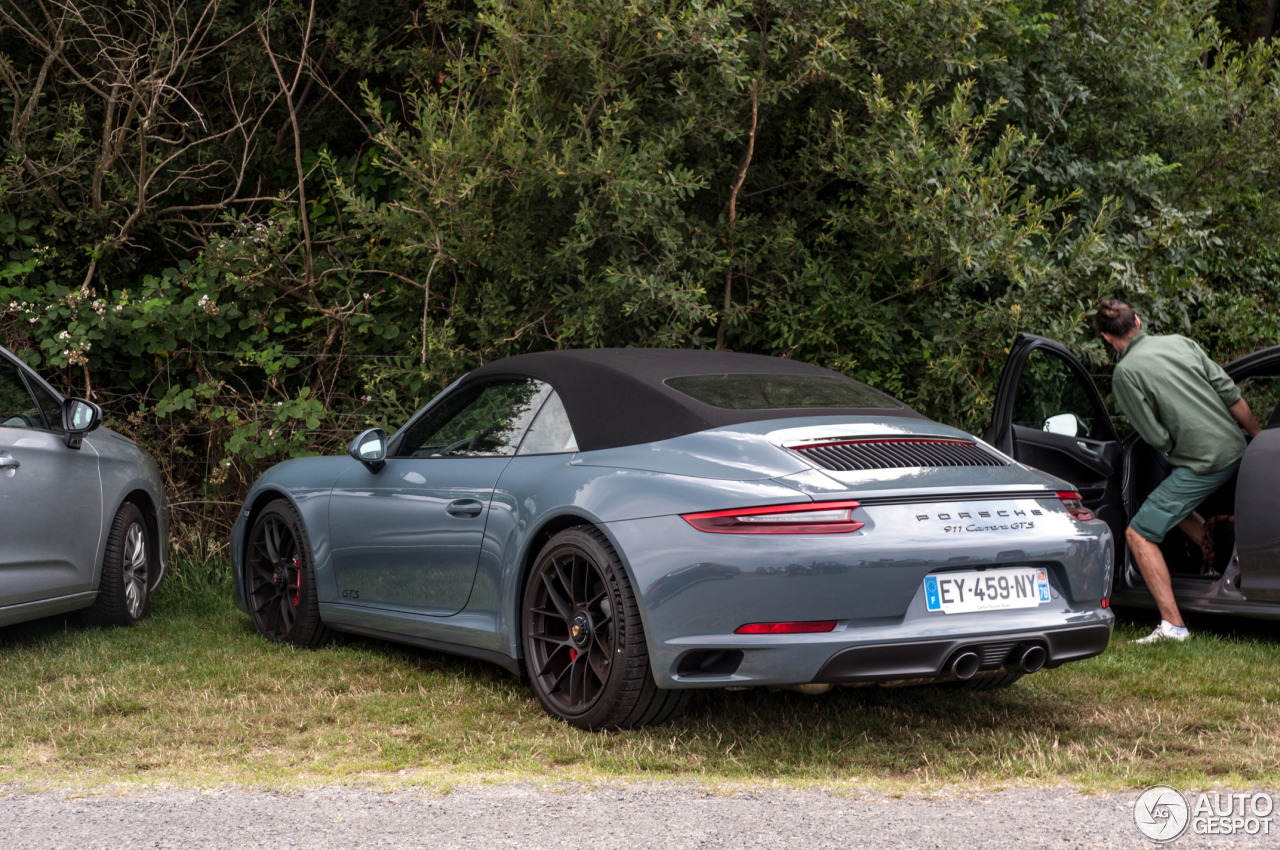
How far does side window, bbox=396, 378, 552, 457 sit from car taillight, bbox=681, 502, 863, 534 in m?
1.33

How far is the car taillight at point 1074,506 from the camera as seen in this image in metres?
4.45

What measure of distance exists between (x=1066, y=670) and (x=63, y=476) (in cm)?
484

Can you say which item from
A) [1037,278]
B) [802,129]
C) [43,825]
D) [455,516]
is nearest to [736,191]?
[802,129]

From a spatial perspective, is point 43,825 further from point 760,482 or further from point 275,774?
point 760,482

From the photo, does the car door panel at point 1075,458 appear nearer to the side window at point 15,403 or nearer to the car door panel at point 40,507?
the car door panel at point 40,507

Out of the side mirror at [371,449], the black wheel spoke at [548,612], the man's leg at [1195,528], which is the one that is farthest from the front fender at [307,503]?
the man's leg at [1195,528]

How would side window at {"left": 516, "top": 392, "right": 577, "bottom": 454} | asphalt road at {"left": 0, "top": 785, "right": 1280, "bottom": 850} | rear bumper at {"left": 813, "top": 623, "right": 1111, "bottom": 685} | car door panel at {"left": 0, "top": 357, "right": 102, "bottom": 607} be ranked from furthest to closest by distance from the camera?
car door panel at {"left": 0, "top": 357, "right": 102, "bottom": 607} → side window at {"left": 516, "top": 392, "right": 577, "bottom": 454} → rear bumper at {"left": 813, "top": 623, "right": 1111, "bottom": 685} → asphalt road at {"left": 0, "top": 785, "right": 1280, "bottom": 850}

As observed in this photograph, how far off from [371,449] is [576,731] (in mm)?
1858

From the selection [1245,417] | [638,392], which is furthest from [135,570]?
[1245,417]

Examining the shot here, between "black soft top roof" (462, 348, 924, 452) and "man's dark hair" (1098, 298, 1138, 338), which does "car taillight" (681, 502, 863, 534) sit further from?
"man's dark hair" (1098, 298, 1138, 338)

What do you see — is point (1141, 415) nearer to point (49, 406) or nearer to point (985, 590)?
point (985, 590)

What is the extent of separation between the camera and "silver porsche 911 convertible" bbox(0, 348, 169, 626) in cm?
578

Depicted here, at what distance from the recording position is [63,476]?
6211 millimetres

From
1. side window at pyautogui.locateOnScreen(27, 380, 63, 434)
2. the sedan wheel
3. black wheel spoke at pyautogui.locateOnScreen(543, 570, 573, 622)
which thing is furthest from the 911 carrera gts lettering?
the sedan wheel
